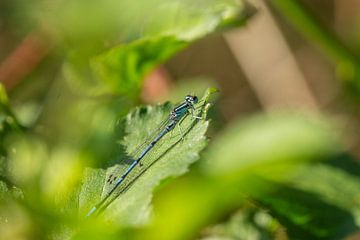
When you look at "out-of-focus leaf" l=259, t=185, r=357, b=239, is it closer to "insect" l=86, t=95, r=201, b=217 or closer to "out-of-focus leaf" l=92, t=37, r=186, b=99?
"insect" l=86, t=95, r=201, b=217

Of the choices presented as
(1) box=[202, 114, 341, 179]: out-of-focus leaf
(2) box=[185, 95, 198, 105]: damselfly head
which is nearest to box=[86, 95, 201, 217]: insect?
(2) box=[185, 95, 198, 105]: damselfly head

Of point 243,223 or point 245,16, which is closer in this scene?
point 243,223

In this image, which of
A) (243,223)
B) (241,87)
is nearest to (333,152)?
(243,223)

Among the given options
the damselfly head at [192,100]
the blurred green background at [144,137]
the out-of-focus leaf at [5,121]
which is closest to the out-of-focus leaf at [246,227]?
the blurred green background at [144,137]

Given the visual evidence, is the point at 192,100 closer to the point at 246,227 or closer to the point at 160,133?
the point at 160,133

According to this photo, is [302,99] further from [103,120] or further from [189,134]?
[189,134]

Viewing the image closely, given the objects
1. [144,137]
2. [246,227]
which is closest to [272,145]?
[246,227]

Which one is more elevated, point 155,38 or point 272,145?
point 155,38
